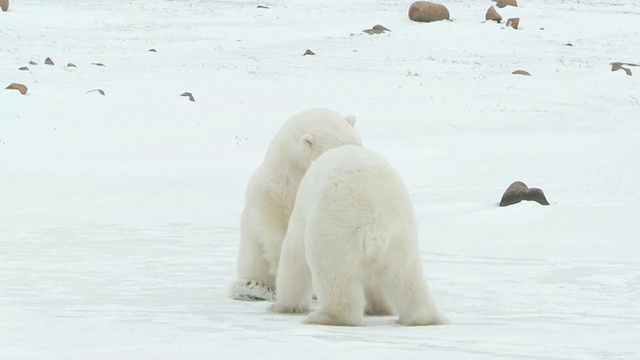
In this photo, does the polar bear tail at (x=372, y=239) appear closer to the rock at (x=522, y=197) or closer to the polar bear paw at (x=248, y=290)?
the polar bear paw at (x=248, y=290)

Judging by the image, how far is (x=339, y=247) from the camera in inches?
187

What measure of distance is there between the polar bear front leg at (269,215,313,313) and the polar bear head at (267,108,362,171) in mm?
527

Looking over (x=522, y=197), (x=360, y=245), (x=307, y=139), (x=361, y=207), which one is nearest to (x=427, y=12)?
(x=522, y=197)

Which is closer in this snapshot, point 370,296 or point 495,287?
point 370,296

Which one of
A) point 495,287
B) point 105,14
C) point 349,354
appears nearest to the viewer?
point 349,354

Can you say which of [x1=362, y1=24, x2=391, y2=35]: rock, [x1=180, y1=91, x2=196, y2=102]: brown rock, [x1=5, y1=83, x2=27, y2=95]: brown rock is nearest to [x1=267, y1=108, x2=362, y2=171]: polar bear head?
[x1=5, y1=83, x2=27, y2=95]: brown rock

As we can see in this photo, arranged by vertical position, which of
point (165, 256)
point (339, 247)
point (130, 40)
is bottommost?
point (165, 256)

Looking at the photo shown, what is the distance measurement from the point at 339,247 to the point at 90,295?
5.84 feet

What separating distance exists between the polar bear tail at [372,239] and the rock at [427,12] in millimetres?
32728

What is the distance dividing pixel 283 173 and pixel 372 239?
1.22 m

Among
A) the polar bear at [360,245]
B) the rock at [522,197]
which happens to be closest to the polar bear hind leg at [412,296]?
the polar bear at [360,245]

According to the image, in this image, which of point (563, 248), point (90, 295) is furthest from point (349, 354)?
point (563, 248)

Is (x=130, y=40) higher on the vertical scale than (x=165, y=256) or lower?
higher

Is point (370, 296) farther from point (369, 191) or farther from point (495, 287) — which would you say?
point (495, 287)
